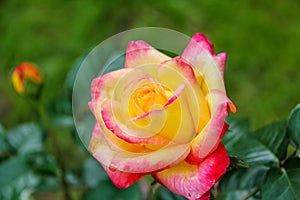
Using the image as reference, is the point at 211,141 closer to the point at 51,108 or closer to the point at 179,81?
the point at 179,81

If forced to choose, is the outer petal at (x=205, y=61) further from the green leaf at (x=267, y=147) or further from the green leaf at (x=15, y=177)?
the green leaf at (x=15, y=177)

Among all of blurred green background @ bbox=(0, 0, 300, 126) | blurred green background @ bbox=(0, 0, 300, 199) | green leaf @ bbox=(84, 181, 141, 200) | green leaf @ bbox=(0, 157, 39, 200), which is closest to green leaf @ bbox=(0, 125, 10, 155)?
green leaf @ bbox=(0, 157, 39, 200)

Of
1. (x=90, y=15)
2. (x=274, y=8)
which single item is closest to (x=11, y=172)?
(x=90, y=15)

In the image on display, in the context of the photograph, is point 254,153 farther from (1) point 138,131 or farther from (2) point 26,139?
(2) point 26,139

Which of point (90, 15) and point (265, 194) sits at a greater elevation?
point (265, 194)

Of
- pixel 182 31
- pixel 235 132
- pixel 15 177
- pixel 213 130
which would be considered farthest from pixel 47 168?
pixel 182 31

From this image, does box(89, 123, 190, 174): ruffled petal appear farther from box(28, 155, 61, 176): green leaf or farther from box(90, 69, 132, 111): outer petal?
box(28, 155, 61, 176): green leaf
